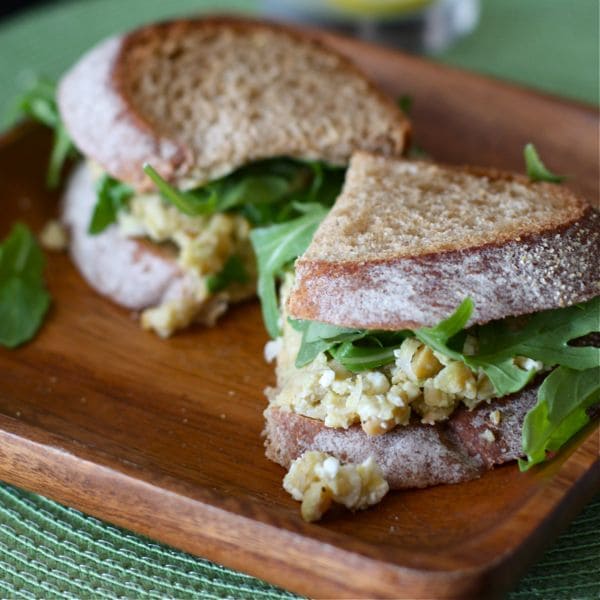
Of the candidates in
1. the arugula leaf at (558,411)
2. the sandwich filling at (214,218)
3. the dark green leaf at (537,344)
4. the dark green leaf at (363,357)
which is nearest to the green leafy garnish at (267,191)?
the sandwich filling at (214,218)

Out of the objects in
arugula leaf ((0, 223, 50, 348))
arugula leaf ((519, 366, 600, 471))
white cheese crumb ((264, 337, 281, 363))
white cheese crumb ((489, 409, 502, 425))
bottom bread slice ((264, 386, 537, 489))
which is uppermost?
arugula leaf ((519, 366, 600, 471))

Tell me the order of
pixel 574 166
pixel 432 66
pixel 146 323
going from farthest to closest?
1. pixel 432 66
2. pixel 574 166
3. pixel 146 323

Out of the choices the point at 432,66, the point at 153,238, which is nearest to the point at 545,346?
the point at 153,238

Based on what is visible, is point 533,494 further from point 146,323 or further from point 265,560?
point 146,323

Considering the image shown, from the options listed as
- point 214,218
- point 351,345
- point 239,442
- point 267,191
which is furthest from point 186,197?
point 351,345

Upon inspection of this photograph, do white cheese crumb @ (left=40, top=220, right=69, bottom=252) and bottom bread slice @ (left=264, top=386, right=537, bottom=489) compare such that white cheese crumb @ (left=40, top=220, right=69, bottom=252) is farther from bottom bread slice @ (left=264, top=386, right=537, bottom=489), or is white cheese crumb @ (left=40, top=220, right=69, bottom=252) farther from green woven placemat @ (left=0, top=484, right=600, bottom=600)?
bottom bread slice @ (left=264, top=386, right=537, bottom=489)

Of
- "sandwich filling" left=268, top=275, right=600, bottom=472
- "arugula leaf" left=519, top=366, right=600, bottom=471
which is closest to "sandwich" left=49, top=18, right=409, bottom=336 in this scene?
"sandwich filling" left=268, top=275, right=600, bottom=472
